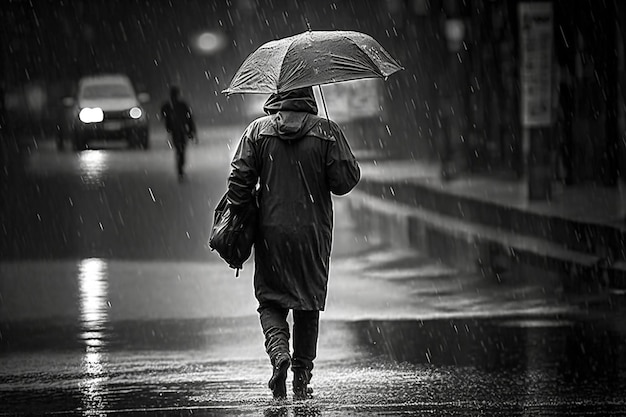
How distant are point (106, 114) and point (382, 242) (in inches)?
870

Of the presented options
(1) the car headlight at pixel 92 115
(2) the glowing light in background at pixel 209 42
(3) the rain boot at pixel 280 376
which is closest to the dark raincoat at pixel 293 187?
(3) the rain boot at pixel 280 376

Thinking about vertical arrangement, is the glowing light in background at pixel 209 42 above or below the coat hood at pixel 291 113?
above

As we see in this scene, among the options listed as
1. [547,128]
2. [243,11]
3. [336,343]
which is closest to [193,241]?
[547,128]

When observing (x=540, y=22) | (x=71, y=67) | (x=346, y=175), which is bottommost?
(x=346, y=175)

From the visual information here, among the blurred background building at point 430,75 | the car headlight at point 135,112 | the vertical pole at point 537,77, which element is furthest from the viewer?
the car headlight at point 135,112

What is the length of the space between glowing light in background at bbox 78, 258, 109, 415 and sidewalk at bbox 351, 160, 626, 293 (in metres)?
3.67

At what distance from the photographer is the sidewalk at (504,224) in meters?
13.5

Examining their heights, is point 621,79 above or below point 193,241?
above

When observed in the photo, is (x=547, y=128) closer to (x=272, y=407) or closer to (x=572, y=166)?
(x=572, y=166)

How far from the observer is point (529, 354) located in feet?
29.3

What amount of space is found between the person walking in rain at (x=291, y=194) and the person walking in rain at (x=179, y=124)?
60.1ft

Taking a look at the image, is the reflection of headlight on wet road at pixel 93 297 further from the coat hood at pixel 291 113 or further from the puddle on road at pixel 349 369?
the coat hood at pixel 291 113

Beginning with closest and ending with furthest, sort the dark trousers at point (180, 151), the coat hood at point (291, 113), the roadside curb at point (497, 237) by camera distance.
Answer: the coat hood at point (291, 113) < the roadside curb at point (497, 237) < the dark trousers at point (180, 151)

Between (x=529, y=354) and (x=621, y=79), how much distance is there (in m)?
12.9
